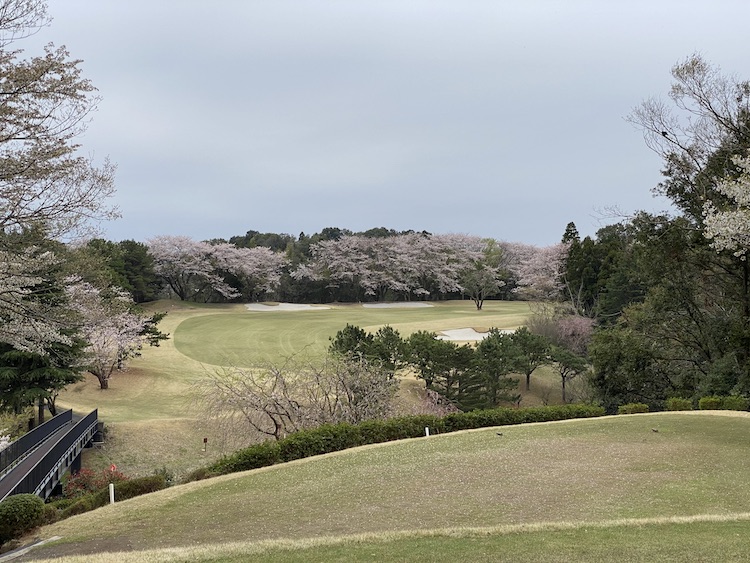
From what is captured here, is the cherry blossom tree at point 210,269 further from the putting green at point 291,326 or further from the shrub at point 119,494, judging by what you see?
the shrub at point 119,494

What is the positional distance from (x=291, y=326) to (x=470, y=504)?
44219mm

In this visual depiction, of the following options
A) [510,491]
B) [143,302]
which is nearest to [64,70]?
[510,491]

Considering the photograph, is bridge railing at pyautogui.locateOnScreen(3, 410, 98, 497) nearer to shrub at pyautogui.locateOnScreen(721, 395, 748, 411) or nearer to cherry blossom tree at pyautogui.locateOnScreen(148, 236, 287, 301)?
shrub at pyautogui.locateOnScreen(721, 395, 748, 411)

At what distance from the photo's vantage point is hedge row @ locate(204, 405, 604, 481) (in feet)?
47.3

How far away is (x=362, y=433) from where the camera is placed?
Result: 16.4 meters

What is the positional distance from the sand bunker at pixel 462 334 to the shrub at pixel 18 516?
122ft

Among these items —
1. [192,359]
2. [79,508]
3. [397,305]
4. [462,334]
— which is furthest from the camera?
[397,305]

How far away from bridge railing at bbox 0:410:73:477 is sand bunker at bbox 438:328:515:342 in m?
28.8

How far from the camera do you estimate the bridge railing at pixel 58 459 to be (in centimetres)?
1509

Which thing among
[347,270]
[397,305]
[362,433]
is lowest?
[362,433]

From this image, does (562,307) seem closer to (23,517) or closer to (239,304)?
(239,304)

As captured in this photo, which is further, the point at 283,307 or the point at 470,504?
the point at 283,307

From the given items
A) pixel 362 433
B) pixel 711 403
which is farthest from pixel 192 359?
pixel 711 403

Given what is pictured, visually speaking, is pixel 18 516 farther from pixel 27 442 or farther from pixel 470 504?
pixel 27 442
